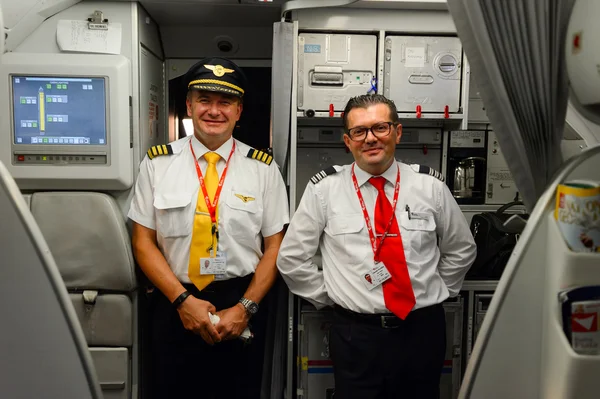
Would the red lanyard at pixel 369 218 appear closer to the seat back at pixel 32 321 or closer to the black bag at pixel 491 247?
the black bag at pixel 491 247

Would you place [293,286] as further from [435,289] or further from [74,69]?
[74,69]

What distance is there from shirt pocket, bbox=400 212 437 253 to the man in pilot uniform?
2.27 feet

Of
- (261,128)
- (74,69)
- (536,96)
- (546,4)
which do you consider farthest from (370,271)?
(74,69)

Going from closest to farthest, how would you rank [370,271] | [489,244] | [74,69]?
1. [370,271]
2. [74,69]
3. [489,244]

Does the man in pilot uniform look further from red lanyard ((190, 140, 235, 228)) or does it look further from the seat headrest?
the seat headrest

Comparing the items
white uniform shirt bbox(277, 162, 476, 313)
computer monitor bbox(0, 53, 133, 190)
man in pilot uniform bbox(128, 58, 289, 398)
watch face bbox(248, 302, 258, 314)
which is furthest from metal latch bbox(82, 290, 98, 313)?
white uniform shirt bbox(277, 162, 476, 313)

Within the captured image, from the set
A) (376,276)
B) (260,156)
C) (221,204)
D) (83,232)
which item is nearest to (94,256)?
(83,232)

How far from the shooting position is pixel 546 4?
3.88ft

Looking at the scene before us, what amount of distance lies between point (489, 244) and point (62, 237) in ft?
7.94

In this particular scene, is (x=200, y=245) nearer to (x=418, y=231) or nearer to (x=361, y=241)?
(x=361, y=241)

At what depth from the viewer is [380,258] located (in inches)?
85.0

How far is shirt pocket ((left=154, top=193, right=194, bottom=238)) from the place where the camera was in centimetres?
239

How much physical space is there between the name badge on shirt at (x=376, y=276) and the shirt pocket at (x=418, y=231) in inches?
6.1

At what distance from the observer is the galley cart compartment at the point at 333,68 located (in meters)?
2.67
